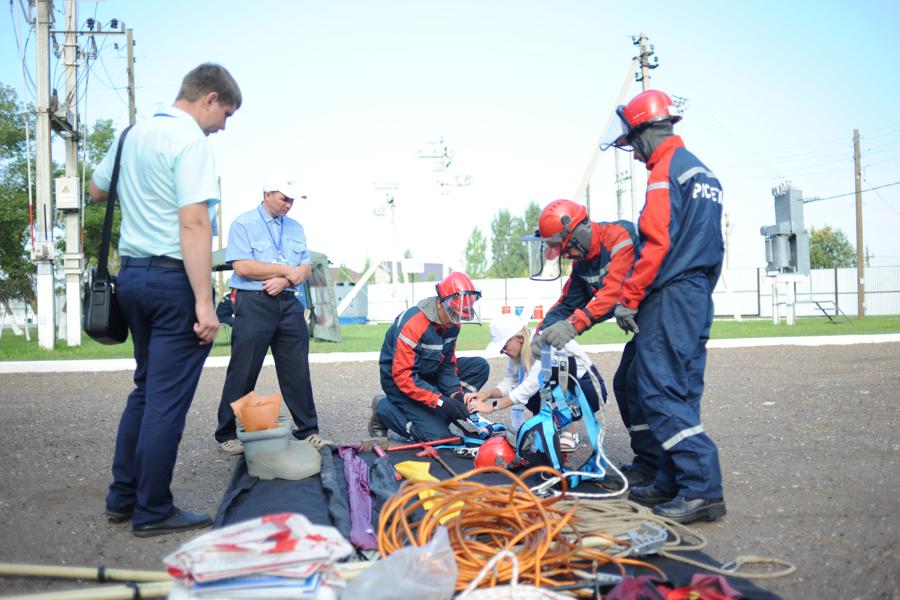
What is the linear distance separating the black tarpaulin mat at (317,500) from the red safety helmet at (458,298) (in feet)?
3.78

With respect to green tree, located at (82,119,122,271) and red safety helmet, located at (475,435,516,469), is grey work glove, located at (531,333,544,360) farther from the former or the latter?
green tree, located at (82,119,122,271)

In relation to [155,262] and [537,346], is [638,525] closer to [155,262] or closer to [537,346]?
[537,346]

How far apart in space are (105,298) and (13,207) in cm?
2926

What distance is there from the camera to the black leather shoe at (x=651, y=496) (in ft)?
13.3

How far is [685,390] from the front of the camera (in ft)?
12.7

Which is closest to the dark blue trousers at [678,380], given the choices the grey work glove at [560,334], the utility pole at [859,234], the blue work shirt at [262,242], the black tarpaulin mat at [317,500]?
the grey work glove at [560,334]

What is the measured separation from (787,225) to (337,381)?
1814 centimetres

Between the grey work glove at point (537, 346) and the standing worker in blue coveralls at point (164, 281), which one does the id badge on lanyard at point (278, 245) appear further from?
the grey work glove at point (537, 346)

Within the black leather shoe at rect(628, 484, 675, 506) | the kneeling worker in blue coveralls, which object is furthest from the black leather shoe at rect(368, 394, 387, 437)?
the black leather shoe at rect(628, 484, 675, 506)

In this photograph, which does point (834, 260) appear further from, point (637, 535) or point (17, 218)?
point (637, 535)

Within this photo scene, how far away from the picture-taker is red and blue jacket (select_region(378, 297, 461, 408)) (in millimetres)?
5719

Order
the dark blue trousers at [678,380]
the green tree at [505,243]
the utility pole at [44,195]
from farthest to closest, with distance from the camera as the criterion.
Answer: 1. the green tree at [505,243]
2. the utility pole at [44,195]
3. the dark blue trousers at [678,380]

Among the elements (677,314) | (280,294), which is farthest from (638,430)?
(280,294)

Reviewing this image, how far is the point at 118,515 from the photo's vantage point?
3.87 metres
